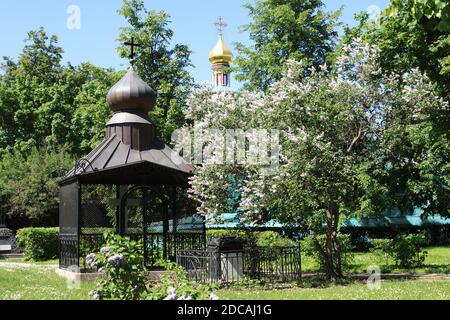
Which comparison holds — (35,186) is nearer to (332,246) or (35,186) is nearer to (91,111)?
(91,111)

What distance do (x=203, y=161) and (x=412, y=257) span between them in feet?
24.5

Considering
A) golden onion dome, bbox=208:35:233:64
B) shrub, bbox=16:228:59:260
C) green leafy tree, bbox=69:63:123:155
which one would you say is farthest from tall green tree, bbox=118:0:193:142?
golden onion dome, bbox=208:35:233:64

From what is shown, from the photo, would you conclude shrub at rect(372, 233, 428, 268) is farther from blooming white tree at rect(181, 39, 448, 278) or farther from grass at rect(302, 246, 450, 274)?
blooming white tree at rect(181, 39, 448, 278)

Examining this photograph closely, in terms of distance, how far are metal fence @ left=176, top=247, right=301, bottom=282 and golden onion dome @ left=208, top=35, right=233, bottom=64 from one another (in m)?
38.3

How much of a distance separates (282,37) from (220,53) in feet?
78.6

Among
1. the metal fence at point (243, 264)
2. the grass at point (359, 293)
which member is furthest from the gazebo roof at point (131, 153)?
the grass at point (359, 293)

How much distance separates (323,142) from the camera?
→ 42.3 ft

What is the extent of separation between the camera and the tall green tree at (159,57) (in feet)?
82.7

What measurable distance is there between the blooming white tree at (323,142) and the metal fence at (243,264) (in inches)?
30.2

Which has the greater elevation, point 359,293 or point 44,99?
point 44,99

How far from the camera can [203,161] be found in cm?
1469

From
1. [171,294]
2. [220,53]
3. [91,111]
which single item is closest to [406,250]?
[171,294]
